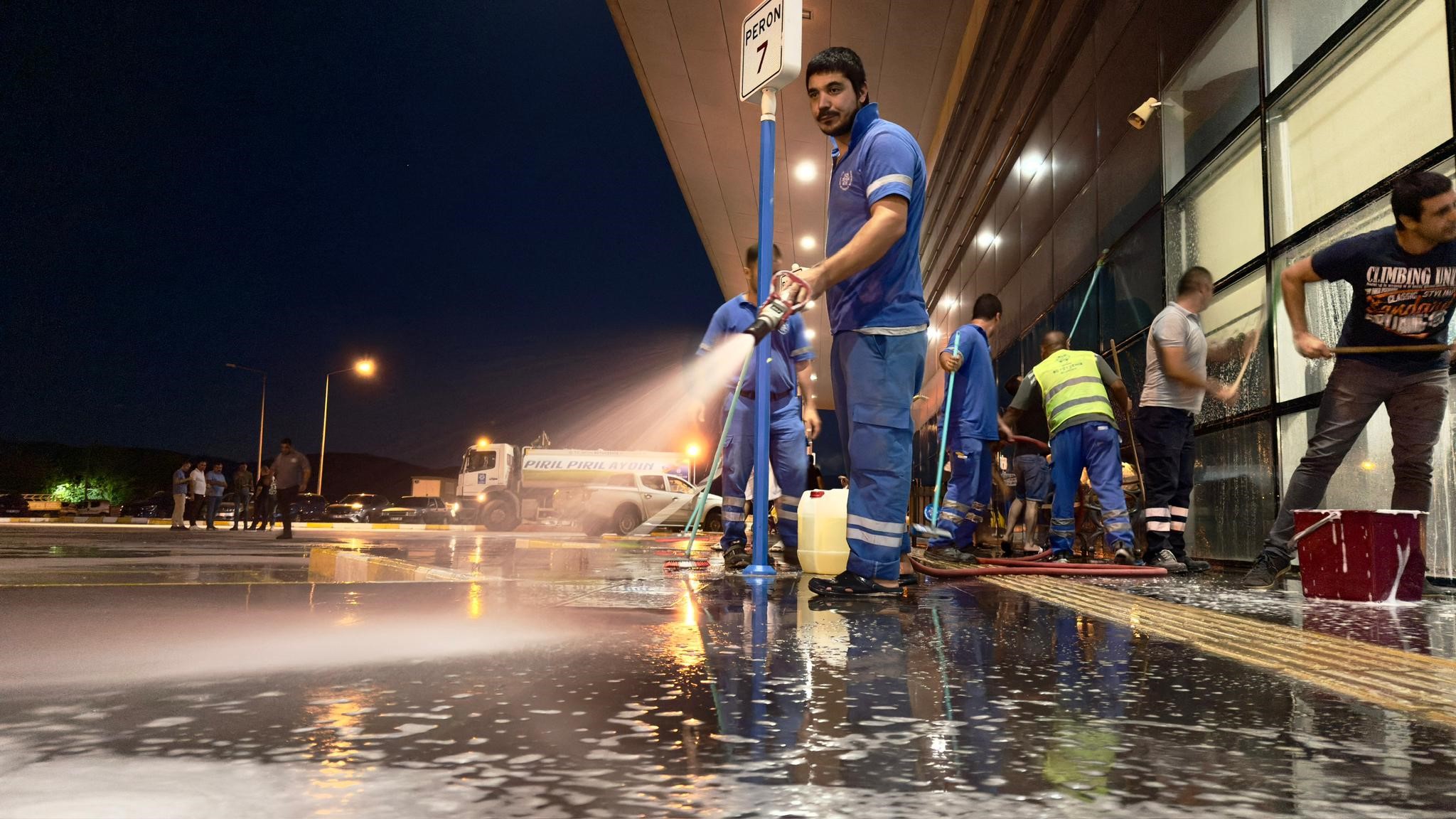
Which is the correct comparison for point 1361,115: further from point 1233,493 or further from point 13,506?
point 13,506

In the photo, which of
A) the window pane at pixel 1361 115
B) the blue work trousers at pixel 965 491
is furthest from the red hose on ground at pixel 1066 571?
the window pane at pixel 1361 115

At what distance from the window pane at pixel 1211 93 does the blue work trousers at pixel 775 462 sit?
435 centimetres

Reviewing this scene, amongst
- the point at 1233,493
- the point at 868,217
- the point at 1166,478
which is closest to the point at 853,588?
the point at 868,217

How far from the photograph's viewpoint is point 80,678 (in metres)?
1.56

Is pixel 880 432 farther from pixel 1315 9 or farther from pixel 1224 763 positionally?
pixel 1315 9

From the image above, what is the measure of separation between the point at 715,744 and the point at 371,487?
629 ft

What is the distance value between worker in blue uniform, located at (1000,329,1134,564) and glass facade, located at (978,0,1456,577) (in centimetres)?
107

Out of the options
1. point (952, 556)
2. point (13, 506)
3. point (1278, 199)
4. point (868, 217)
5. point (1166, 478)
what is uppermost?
point (1278, 199)

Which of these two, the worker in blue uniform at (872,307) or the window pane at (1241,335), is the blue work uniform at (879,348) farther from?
the window pane at (1241,335)

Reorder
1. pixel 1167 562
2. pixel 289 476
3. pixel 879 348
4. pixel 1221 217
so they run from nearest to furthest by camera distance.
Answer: pixel 879 348
pixel 1167 562
pixel 1221 217
pixel 289 476

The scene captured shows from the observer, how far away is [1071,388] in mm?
6223

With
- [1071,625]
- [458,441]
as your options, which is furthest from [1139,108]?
[458,441]

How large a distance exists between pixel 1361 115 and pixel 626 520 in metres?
17.6

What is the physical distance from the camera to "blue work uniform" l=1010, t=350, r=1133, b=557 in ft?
19.7
